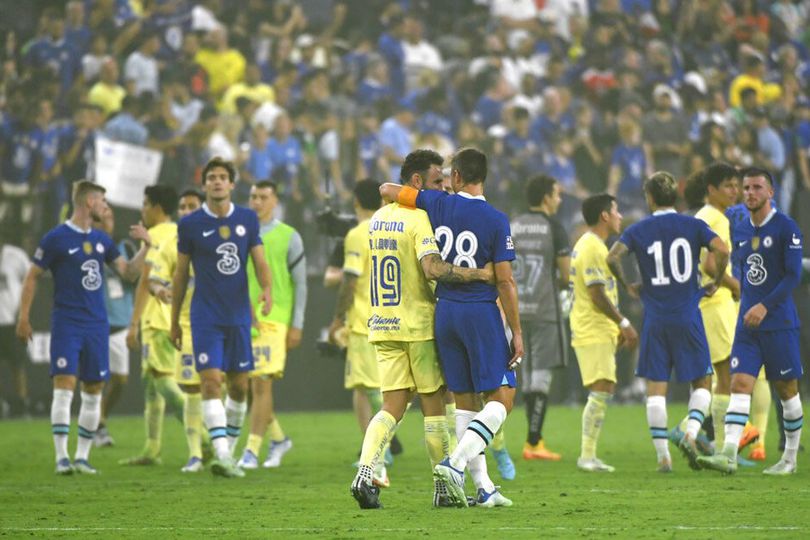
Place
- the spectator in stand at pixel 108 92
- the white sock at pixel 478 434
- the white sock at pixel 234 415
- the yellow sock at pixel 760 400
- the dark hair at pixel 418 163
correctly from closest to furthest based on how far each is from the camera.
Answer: the white sock at pixel 478 434, the dark hair at pixel 418 163, the white sock at pixel 234 415, the yellow sock at pixel 760 400, the spectator in stand at pixel 108 92

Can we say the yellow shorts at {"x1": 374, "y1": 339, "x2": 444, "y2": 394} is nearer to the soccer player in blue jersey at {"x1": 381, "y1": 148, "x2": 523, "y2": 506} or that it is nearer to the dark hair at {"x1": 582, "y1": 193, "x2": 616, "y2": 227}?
the soccer player in blue jersey at {"x1": 381, "y1": 148, "x2": 523, "y2": 506}

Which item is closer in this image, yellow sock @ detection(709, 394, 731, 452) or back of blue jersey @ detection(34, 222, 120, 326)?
yellow sock @ detection(709, 394, 731, 452)

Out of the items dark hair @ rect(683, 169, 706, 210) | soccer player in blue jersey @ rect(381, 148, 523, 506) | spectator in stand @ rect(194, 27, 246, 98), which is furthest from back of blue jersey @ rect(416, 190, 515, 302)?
spectator in stand @ rect(194, 27, 246, 98)

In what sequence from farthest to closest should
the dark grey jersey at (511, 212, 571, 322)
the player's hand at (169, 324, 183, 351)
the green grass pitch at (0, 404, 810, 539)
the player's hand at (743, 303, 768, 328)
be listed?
1. the dark grey jersey at (511, 212, 571, 322)
2. the player's hand at (169, 324, 183, 351)
3. the player's hand at (743, 303, 768, 328)
4. the green grass pitch at (0, 404, 810, 539)

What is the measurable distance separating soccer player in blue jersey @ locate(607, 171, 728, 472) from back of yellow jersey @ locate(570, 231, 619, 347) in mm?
547

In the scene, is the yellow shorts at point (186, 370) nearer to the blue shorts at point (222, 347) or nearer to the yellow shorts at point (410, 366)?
the blue shorts at point (222, 347)

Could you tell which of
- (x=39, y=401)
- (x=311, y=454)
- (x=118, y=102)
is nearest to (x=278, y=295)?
(x=311, y=454)

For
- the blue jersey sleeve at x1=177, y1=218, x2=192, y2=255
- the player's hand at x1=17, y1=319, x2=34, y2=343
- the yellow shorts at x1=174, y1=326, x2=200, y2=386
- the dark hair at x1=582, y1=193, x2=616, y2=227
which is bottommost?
the yellow shorts at x1=174, y1=326, x2=200, y2=386

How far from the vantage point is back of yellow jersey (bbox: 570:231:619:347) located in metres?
11.0

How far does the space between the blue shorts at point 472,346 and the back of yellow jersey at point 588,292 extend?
304 cm

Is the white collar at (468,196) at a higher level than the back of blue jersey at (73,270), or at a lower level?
higher

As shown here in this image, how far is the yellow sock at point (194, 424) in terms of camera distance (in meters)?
11.4

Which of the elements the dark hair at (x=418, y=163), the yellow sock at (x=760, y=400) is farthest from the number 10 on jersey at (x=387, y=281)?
the yellow sock at (x=760, y=400)

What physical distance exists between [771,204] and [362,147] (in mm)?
10481
